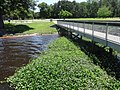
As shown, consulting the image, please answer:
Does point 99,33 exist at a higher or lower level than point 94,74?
higher

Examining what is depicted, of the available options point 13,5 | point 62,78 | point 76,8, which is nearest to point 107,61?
point 62,78

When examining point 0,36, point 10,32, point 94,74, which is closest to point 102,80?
point 94,74

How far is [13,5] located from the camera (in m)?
55.0

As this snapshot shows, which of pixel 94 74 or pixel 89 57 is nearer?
pixel 94 74

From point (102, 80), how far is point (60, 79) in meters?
2.10

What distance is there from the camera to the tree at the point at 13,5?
5263 cm

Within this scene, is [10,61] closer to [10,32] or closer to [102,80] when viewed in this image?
[102,80]

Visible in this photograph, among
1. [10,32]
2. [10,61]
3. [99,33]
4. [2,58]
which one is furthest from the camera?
[10,32]

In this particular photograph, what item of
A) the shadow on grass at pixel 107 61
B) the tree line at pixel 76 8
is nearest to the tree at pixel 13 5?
the shadow on grass at pixel 107 61

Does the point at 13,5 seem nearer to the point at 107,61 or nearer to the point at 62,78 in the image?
the point at 107,61

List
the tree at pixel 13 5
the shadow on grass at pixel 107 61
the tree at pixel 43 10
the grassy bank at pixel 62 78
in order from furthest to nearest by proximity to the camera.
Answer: the tree at pixel 43 10 → the tree at pixel 13 5 → the shadow on grass at pixel 107 61 → the grassy bank at pixel 62 78

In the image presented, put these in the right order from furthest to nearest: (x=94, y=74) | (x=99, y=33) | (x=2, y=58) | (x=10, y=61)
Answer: (x=2, y=58)
(x=10, y=61)
(x=99, y=33)
(x=94, y=74)

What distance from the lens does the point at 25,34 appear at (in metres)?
49.6

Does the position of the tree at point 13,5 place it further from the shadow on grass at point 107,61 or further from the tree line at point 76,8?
the tree line at point 76,8
